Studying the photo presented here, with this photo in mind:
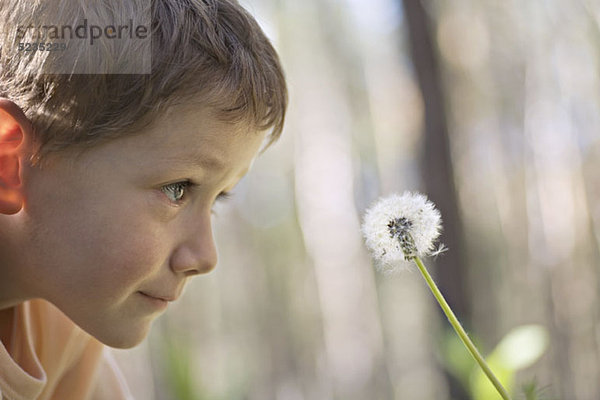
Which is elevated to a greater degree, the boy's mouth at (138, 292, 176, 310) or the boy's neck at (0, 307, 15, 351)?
the boy's neck at (0, 307, 15, 351)

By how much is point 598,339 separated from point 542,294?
1486 mm

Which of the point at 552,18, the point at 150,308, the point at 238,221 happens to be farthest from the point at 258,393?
the point at 150,308

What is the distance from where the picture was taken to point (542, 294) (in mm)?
5004

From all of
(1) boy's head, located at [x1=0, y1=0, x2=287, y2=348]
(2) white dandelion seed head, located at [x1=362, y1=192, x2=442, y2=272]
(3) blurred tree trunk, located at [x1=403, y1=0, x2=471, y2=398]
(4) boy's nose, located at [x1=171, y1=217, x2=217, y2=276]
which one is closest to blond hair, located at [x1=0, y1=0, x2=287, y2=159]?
(1) boy's head, located at [x1=0, y1=0, x2=287, y2=348]

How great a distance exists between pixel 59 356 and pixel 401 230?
83cm

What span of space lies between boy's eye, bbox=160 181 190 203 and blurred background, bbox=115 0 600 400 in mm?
267

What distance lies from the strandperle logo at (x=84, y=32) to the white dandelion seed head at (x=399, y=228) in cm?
42

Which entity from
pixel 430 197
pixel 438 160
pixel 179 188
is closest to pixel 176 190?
pixel 179 188

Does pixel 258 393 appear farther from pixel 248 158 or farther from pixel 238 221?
pixel 248 158

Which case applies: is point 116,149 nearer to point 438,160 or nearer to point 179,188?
point 179,188

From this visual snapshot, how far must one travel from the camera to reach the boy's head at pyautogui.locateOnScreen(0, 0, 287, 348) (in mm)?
793

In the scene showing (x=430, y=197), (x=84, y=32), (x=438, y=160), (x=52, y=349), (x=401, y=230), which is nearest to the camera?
(x=401, y=230)

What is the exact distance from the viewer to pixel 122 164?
80 cm

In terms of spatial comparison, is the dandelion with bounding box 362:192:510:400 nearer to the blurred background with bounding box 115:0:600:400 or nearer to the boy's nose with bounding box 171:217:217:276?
the blurred background with bounding box 115:0:600:400
